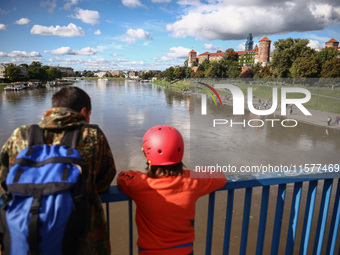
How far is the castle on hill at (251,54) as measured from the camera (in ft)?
334

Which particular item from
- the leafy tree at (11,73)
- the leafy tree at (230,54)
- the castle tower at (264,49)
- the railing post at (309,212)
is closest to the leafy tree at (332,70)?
the railing post at (309,212)

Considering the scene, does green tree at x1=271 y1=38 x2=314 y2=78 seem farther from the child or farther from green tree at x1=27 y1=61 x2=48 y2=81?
green tree at x1=27 y1=61 x2=48 y2=81

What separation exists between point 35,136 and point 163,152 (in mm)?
787

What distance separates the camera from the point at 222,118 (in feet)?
9.29

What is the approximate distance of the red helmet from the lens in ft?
5.67

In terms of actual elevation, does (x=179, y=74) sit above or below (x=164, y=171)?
above

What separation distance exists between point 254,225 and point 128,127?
15074 mm

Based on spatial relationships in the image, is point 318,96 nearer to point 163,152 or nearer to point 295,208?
point 295,208

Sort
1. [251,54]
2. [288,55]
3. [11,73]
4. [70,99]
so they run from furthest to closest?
1. [251,54]
2. [11,73]
3. [288,55]
4. [70,99]

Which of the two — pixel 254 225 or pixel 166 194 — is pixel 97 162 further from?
pixel 254 225

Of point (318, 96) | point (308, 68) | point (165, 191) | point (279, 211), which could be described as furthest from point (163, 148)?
point (308, 68)

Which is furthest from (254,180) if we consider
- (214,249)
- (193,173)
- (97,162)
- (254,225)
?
(254,225)

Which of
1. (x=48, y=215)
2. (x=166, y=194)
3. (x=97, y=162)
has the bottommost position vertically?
(x=166, y=194)

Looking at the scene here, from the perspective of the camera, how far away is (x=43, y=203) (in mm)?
1251
